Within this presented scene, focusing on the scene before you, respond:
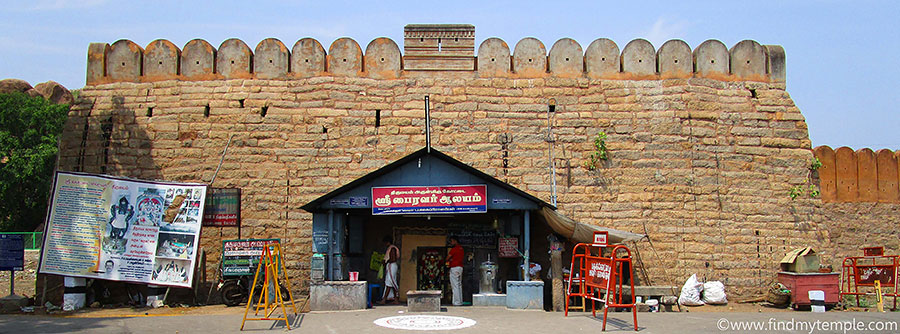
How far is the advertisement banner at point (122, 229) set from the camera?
11625 mm

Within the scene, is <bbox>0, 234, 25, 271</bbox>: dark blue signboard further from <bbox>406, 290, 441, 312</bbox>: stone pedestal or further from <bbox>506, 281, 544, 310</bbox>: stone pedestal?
<bbox>506, 281, 544, 310</bbox>: stone pedestal

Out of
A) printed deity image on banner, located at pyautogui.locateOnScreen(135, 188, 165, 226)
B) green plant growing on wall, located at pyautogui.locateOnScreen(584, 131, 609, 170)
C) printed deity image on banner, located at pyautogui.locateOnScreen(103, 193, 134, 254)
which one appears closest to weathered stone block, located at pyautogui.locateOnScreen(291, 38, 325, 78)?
printed deity image on banner, located at pyautogui.locateOnScreen(135, 188, 165, 226)

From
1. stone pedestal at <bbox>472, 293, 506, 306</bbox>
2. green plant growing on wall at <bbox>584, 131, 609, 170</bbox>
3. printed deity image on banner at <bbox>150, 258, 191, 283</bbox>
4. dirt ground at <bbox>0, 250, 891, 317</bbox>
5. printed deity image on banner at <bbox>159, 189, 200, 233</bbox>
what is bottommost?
dirt ground at <bbox>0, 250, 891, 317</bbox>

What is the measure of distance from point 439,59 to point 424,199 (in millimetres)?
3501

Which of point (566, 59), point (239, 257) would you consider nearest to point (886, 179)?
point (566, 59)

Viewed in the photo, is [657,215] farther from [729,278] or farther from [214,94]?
[214,94]

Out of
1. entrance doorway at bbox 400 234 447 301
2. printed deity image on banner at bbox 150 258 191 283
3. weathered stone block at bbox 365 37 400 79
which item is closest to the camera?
printed deity image on banner at bbox 150 258 191 283

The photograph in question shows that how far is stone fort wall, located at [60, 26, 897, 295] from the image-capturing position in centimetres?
1275

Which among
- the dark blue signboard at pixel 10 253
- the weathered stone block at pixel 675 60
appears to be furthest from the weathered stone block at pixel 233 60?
the weathered stone block at pixel 675 60

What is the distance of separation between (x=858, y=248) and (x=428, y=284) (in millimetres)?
9818

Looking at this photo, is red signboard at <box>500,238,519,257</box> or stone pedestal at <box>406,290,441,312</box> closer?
stone pedestal at <box>406,290,441,312</box>

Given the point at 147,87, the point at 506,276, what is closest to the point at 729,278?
the point at 506,276

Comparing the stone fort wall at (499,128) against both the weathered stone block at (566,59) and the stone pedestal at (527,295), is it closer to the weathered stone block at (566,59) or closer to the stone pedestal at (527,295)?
the weathered stone block at (566,59)

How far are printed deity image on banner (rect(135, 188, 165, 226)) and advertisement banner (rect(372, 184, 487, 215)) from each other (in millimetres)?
3816
